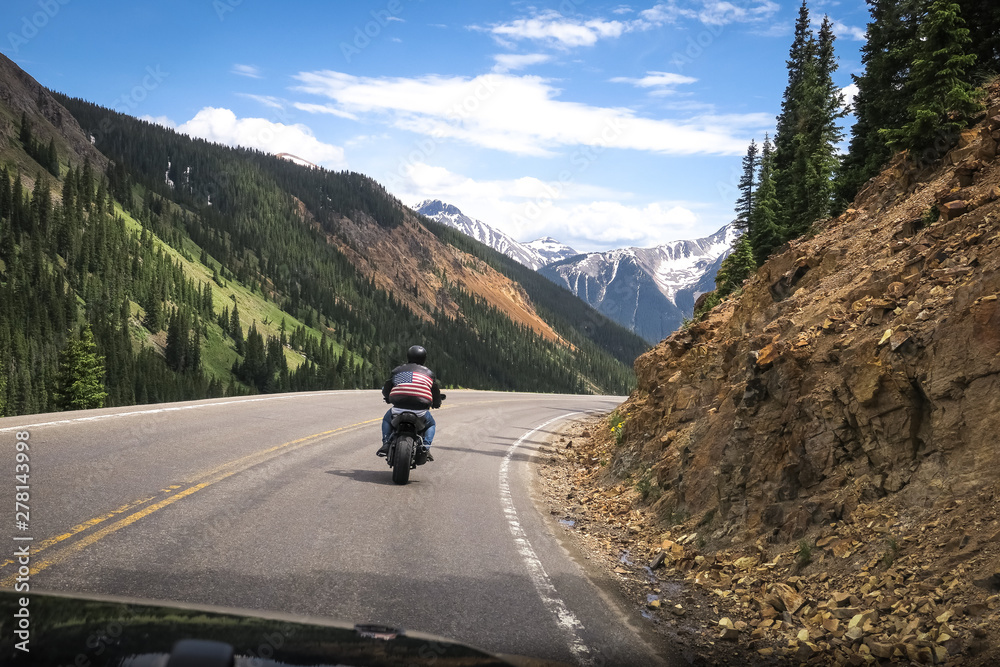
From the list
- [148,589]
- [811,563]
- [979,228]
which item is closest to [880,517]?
[811,563]

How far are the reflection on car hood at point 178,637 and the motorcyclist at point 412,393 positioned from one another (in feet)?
22.2

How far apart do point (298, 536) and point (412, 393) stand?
3757mm

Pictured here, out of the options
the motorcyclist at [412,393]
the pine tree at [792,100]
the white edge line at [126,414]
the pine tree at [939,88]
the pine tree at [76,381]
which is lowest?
the pine tree at [76,381]

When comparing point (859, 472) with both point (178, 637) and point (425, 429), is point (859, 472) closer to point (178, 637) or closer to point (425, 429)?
point (425, 429)

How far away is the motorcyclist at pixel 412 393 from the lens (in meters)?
9.95

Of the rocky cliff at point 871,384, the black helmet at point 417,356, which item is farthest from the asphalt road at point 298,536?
the rocky cliff at point 871,384

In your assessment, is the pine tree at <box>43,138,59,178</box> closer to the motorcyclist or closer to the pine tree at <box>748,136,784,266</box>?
the pine tree at <box>748,136,784,266</box>

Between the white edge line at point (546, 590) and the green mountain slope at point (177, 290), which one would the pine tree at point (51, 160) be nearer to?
the green mountain slope at point (177, 290)

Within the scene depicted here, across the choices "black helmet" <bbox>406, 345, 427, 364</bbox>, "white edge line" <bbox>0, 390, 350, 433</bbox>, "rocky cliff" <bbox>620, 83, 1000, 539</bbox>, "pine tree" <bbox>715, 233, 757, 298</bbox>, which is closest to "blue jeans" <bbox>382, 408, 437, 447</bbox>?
"black helmet" <bbox>406, 345, 427, 364</bbox>

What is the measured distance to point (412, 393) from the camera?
32.6ft

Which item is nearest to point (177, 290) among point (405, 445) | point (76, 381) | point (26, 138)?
point (26, 138)

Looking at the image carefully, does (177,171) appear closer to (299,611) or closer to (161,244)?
(161,244)

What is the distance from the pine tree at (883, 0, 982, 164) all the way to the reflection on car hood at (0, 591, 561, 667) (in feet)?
47.1

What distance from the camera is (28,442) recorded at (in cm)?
883
